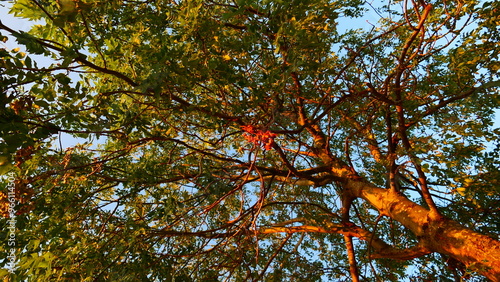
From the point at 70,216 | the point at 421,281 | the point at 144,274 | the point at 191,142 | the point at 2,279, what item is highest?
the point at 191,142

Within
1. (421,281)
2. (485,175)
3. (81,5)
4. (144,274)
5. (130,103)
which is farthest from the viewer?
(421,281)

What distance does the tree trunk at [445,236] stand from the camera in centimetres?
284

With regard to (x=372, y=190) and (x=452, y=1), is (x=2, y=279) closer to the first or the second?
(x=372, y=190)

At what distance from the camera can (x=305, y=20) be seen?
345cm

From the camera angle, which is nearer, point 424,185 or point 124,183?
point 424,185

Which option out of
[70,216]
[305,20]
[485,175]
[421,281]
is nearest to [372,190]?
[485,175]

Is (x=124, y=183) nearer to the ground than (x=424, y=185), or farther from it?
nearer to the ground

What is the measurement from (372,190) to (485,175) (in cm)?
123

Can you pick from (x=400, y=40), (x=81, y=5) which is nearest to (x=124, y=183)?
(x=81, y=5)

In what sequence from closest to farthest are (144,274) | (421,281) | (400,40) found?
(144,274) → (421,281) → (400,40)

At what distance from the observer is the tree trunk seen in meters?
2.84

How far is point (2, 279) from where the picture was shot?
2.63m

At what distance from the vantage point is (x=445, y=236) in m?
3.20

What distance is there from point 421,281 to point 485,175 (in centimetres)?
170
